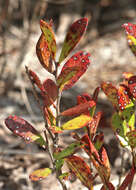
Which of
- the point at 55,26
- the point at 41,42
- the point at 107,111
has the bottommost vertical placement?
the point at 107,111

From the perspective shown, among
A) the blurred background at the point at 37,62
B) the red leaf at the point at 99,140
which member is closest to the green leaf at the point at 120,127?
the red leaf at the point at 99,140

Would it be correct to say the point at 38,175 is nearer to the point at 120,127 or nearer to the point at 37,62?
the point at 120,127

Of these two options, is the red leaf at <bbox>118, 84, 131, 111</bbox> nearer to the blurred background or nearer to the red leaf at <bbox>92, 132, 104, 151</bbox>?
the red leaf at <bbox>92, 132, 104, 151</bbox>

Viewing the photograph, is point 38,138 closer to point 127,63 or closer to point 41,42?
point 41,42

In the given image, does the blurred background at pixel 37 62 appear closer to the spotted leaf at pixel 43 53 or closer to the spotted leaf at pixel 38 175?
the spotted leaf at pixel 38 175

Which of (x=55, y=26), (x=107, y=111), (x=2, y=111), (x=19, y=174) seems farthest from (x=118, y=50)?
(x=19, y=174)

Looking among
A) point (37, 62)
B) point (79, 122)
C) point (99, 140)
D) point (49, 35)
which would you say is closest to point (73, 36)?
point (49, 35)
